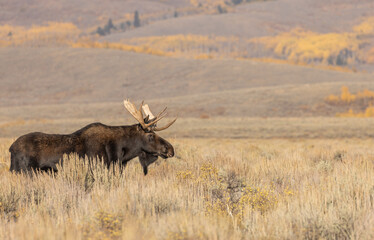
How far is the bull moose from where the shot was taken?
29.0ft

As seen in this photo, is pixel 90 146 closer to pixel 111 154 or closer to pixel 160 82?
pixel 111 154

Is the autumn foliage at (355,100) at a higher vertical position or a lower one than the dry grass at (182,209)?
lower

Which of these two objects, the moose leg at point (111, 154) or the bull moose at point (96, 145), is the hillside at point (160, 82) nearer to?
the bull moose at point (96, 145)

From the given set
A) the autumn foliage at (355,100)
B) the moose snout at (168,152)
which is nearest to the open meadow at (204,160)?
the moose snout at (168,152)

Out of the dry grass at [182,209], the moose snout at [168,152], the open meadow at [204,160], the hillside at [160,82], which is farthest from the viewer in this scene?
the hillside at [160,82]

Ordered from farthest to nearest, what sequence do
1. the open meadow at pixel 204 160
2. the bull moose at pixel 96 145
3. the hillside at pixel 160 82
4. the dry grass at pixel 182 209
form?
1. the hillside at pixel 160 82
2. the bull moose at pixel 96 145
3. the open meadow at pixel 204 160
4. the dry grass at pixel 182 209

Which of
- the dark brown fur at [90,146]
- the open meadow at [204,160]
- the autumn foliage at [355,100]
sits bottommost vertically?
the autumn foliage at [355,100]

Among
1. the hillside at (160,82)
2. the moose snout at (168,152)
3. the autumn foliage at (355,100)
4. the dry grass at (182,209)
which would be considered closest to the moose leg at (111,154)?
the dry grass at (182,209)

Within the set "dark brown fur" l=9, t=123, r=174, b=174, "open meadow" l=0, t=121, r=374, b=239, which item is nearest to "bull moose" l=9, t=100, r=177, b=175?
"dark brown fur" l=9, t=123, r=174, b=174

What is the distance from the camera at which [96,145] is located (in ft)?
30.0

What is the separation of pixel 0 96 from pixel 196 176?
86578 millimetres

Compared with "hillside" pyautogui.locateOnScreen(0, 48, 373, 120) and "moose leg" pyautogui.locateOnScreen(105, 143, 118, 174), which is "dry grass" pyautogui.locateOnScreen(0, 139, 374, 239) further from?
"hillside" pyautogui.locateOnScreen(0, 48, 373, 120)

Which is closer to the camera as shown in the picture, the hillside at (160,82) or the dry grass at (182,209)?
the dry grass at (182,209)

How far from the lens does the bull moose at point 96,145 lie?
883cm
